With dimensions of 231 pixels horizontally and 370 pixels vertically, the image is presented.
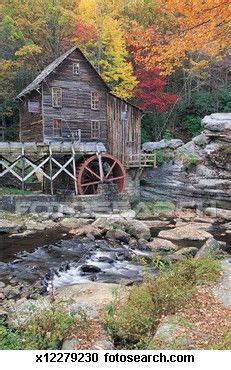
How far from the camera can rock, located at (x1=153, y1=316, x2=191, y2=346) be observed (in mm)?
4798

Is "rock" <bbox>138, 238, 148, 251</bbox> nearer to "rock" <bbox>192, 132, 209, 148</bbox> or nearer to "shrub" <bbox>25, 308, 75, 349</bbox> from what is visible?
"shrub" <bbox>25, 308, 75, 349</bbox>

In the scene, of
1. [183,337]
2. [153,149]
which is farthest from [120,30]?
[183,337]

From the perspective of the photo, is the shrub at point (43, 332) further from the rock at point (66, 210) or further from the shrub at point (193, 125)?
the shrub at point (193, 125)

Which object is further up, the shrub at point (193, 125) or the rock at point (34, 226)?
the shrub at point (193, 125)

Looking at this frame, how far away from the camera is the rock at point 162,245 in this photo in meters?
13.6

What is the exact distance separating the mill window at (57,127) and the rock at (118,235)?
1034 centimetres

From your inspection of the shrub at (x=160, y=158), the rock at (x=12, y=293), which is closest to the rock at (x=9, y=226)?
the rock at (x=12, y=293)

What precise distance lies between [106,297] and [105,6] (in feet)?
84.4

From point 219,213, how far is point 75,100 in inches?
442

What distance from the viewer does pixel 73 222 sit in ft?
58.9

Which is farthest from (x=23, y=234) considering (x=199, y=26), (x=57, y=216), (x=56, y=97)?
(x=56, y=97)

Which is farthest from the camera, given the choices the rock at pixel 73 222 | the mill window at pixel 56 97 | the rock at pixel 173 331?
the mill window at pixel 56 97

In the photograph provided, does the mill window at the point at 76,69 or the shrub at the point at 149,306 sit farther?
the mill window at the point at 76,69

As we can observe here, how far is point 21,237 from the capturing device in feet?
50.1
